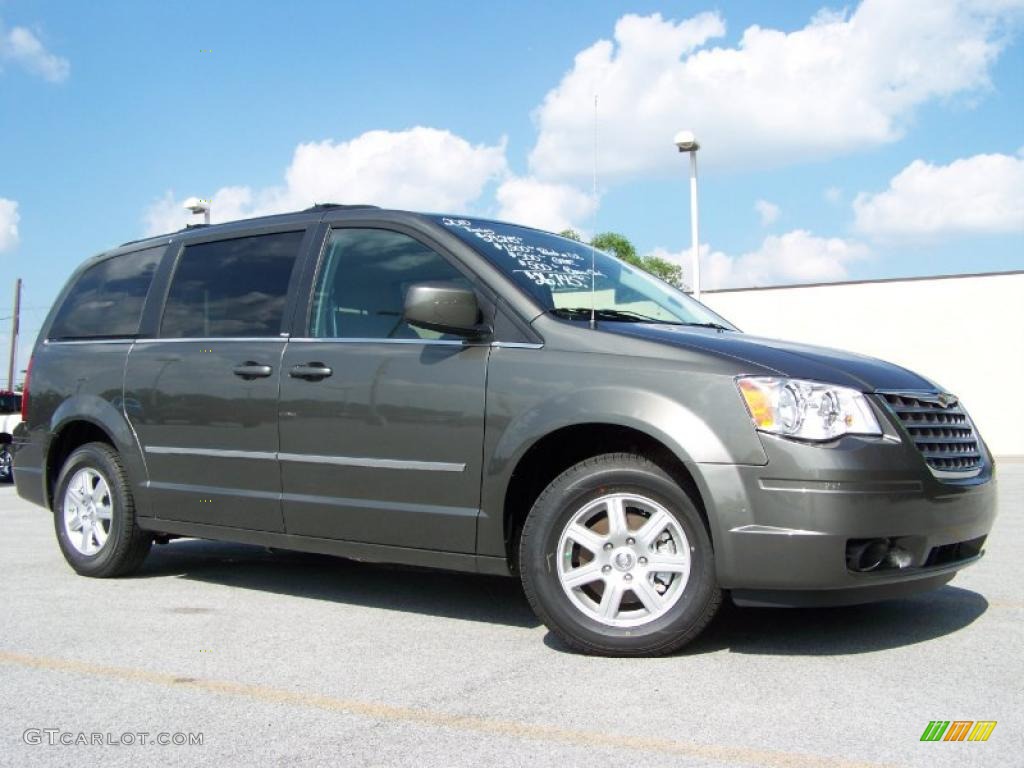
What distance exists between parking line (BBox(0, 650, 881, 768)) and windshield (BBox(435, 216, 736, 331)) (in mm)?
1801

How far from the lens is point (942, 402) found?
4285 mm

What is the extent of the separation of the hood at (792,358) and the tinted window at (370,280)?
95cm

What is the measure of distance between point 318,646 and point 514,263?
73.4 inches

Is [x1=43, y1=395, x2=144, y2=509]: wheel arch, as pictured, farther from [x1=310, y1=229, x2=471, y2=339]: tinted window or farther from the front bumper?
the front bumper

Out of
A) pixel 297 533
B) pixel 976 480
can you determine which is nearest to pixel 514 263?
pixel 297 533

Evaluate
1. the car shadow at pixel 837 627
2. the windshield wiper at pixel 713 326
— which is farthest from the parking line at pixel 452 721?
the windshield wiper at pixel 713 326

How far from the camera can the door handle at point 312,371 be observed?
4879 millimetres

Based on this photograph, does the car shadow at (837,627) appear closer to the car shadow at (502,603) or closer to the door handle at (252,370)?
the car shadow at (502,603)

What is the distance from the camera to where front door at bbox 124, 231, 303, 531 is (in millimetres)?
5129

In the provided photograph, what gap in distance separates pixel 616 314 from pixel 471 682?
5.80ft

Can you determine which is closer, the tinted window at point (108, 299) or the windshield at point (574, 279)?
the windshield at point (574, 279)

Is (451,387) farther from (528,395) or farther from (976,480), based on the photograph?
(976,480)

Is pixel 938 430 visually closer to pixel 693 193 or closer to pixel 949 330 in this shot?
pixel 693 193

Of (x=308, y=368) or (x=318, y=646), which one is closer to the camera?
(x=318, y=646)
